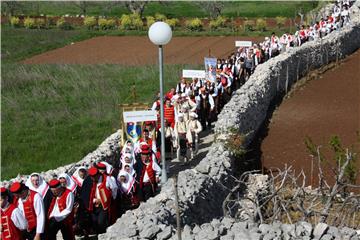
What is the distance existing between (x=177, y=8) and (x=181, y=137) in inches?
2427

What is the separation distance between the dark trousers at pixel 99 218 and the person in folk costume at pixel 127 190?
0.70 metres

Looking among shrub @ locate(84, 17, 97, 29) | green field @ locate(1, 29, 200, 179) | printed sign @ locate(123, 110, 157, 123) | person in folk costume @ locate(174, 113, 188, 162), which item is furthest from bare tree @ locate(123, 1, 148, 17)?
printed sign @ locate(123, 110, 157, 123)

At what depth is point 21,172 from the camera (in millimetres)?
14391

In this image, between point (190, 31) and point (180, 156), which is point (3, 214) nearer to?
point (180, 156)

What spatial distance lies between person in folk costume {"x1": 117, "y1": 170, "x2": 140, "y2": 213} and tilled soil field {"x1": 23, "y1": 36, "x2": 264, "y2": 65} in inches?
940

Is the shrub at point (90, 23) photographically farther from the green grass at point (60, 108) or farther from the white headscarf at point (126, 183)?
the white headscarf at point (126, 183)

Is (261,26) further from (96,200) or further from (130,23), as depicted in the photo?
(96,200)

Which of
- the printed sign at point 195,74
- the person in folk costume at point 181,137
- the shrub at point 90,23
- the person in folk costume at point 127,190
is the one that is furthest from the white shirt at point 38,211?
the shrub at point 90,23

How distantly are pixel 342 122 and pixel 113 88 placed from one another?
9.94m

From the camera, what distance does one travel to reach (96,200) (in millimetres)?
9211

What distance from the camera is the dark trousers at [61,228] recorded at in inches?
335

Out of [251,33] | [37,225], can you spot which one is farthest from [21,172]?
[251,33]

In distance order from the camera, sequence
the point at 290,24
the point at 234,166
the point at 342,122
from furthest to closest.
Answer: the point at 290,24 < the point at 342,122 < the point at 234,166

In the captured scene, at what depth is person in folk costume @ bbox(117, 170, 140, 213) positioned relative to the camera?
10.0 m
